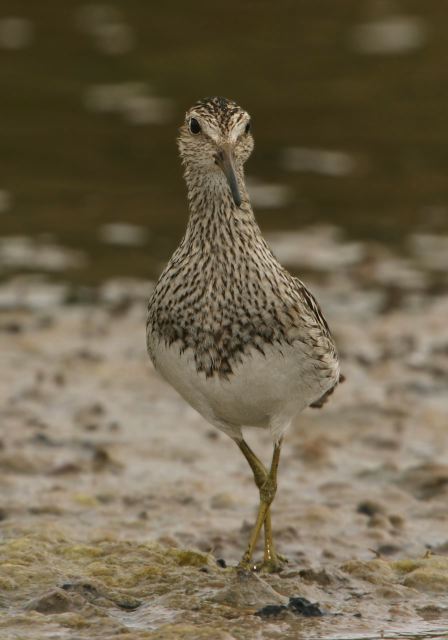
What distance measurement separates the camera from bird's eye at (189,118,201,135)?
8.12m

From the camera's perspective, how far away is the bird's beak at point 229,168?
25.6 ft

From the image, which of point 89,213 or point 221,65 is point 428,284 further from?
point 221,65

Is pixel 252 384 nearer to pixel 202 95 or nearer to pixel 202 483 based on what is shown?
pixel 202 483

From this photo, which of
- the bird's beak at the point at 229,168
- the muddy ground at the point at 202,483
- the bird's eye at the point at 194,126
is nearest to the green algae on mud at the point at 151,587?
the muddy ground at the point at 202,483

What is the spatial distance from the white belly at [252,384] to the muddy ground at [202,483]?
3.02 ft

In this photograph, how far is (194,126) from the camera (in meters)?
8.18

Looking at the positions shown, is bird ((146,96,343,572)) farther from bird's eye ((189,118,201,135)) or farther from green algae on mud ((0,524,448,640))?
green algae on mud ((0,524,448,640))

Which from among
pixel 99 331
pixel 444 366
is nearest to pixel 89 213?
pixel 99 331

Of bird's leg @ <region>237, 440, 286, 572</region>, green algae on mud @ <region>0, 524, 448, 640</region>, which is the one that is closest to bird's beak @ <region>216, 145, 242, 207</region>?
bird's leg @ <region>237, 440, 286, 572</region>

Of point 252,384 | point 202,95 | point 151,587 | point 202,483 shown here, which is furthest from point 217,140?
point 202,95

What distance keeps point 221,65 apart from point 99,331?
10955 mm

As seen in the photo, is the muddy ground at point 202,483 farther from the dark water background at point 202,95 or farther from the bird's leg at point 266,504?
the dark water background at point 202,95

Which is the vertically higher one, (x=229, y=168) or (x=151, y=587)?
(x=229, y=168)

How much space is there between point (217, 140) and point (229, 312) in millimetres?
967
